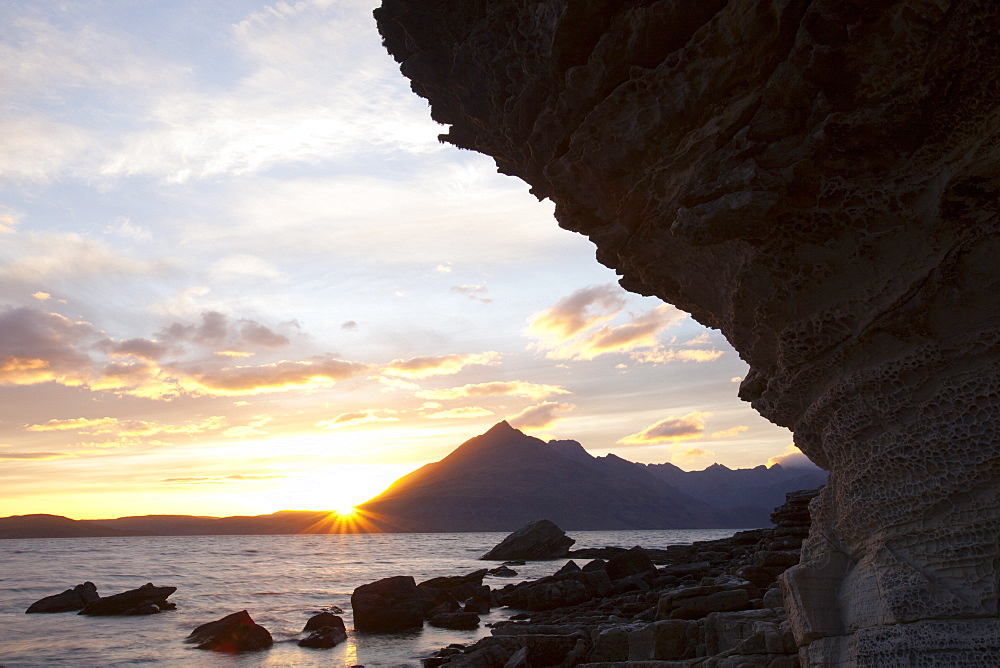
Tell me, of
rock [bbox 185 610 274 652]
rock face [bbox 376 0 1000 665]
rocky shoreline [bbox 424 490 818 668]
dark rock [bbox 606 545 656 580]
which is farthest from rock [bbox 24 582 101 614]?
rock face [bbox 376 0 1000 665]

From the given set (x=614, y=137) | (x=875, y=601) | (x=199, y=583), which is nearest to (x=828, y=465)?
(x=875, y=601)

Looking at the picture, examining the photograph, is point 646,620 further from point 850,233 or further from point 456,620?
point 850,233

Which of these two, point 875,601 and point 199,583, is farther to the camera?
point 199,583

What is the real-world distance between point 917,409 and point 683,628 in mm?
5680

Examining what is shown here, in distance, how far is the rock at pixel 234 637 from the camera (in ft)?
73.5

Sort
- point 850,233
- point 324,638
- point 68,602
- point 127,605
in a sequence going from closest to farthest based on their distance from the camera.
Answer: point 850,233 → point 324,638 → point 127,605 → point 68,602

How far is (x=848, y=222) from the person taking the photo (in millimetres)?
7270

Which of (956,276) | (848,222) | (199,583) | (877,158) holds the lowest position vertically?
(199,583)

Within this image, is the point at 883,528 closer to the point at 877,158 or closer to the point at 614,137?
the point at 877,158

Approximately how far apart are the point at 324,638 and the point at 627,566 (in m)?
17.1

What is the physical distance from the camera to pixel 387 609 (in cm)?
2555

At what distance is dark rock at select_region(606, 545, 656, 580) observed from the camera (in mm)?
33737

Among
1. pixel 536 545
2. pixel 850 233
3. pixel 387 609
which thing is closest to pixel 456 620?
pixel 387 609

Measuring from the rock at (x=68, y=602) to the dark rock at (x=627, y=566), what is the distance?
27.4 m
